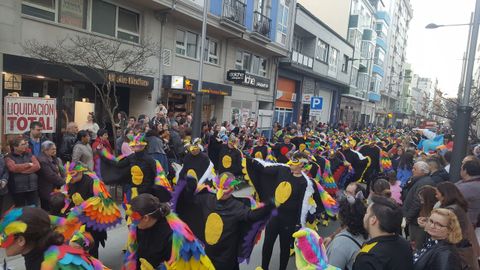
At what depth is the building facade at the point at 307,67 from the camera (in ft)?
83.7

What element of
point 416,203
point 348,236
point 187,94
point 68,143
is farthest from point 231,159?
point 187,94

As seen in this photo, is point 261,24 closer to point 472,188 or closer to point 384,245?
point 472,188

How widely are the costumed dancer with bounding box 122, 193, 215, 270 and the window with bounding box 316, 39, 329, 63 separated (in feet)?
91.3

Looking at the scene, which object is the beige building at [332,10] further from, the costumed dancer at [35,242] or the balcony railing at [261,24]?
the costumed dancer at [35,242]

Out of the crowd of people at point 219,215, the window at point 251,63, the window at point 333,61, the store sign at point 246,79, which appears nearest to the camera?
the crowd of people at point 219,215

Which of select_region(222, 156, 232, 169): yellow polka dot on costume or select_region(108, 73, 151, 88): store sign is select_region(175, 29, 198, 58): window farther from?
select_region(222, 156, 232, 169): yellow polka dot on costume

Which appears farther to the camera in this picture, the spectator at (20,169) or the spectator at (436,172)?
the spectator at (436,172)

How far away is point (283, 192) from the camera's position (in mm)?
5258

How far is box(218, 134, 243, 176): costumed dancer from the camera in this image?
29.6 ft

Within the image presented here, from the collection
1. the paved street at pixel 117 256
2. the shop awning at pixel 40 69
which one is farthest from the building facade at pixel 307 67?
the paved street at pixel 117 256

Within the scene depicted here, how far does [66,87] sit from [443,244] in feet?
37.6

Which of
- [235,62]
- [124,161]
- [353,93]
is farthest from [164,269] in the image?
[353,93]

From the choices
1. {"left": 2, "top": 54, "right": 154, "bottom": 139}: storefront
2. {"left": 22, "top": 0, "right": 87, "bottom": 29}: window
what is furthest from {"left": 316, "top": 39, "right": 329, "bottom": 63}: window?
{"left": 22, "top": 0, "right": 87, "bottom": 29}: window

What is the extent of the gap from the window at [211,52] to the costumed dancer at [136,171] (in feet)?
40.9
